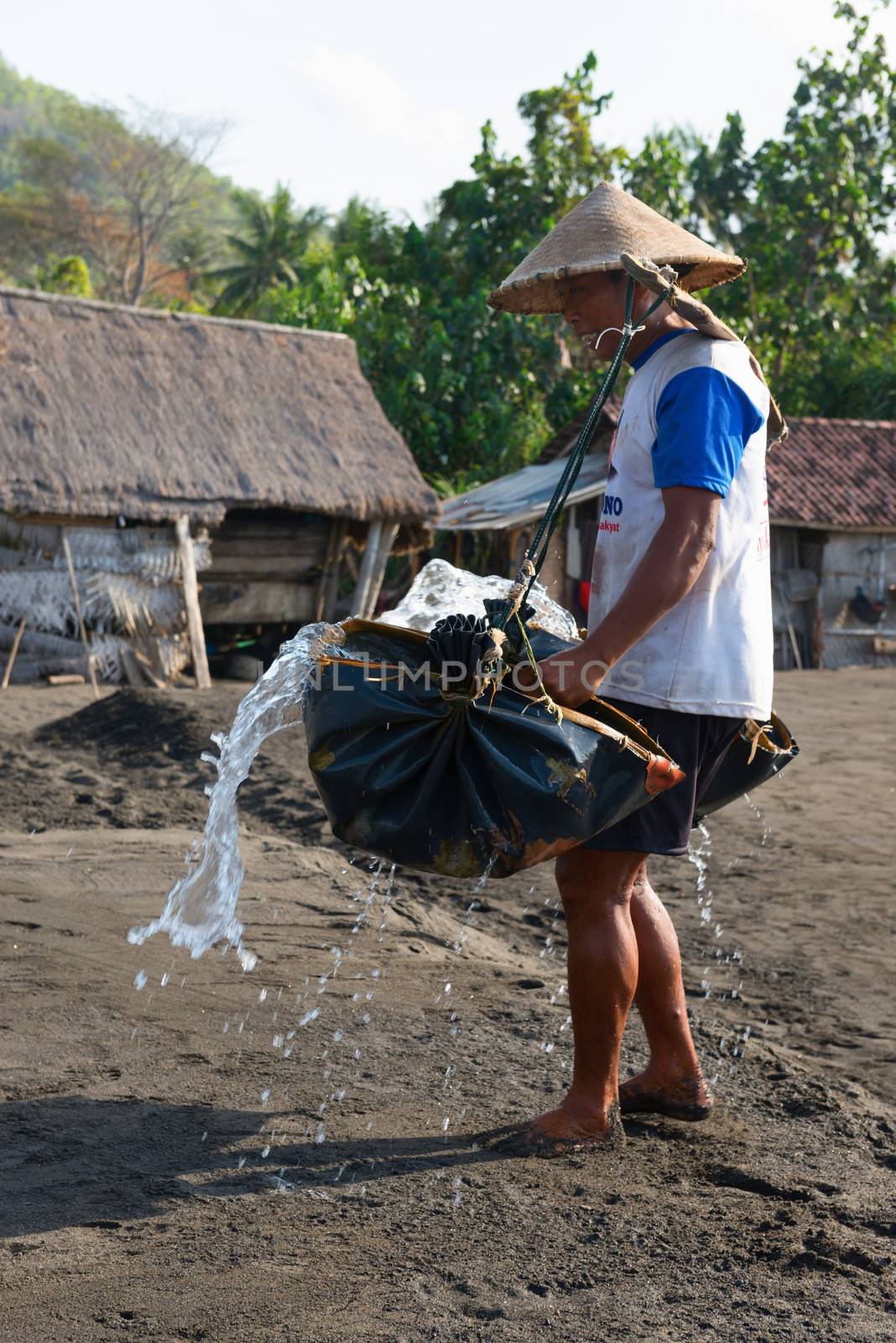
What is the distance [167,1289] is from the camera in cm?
213

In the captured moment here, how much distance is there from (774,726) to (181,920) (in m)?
1.98

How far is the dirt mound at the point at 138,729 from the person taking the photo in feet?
27.5

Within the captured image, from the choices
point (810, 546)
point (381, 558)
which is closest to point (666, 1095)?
point (381, 558)

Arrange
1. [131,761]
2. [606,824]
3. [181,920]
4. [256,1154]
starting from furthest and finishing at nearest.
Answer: [131,761]
[181,920]
[256,1154]
[606,824]

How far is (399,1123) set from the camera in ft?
9.50

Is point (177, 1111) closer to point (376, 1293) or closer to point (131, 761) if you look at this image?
point (376, 1293)

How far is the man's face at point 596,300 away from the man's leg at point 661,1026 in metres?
1.21

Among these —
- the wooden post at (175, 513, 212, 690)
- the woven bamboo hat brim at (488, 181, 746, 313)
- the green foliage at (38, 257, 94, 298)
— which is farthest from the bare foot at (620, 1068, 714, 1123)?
the green foliage at (38, 257, 94, 298)

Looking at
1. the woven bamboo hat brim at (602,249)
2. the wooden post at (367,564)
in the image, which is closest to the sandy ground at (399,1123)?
the woven bamboo hat brim at (602,249)

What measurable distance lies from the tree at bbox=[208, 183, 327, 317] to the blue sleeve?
34.2 m

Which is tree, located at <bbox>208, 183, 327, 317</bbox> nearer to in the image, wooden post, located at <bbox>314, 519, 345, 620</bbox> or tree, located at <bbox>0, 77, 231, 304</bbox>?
tree, located at <bbox>0, 77, 231, 304</bbox>

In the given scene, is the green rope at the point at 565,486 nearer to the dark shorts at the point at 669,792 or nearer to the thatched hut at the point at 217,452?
the dark shorts at the point at 669,792

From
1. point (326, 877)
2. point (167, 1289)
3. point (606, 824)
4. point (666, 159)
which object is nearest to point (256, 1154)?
point (167, 1289)

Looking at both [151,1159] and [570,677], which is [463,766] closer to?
[570,677]
